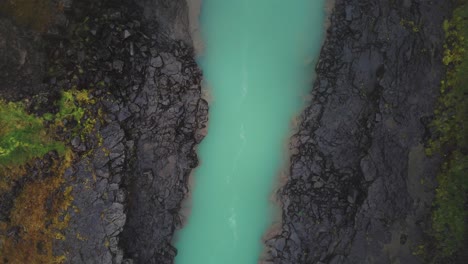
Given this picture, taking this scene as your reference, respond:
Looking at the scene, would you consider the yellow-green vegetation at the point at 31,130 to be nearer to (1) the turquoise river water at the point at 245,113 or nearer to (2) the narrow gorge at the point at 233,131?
(2) the narrow gorge at the point at 233,131

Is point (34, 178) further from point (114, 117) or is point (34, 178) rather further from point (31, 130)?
point (114, 117)

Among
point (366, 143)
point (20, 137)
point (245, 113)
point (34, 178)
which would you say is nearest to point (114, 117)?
point (20, 137)

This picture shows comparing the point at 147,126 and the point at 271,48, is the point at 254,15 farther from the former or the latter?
the point at 147,126

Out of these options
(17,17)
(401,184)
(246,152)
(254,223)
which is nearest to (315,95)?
(246,152)

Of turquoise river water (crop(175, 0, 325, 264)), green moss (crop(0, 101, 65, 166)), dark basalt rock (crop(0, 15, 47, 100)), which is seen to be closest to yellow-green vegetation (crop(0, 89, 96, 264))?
green moss (crop(0, 101, 65, 166))

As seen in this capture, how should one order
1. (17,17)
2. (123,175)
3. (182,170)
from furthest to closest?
(182,170), (123,175), (17,17)
